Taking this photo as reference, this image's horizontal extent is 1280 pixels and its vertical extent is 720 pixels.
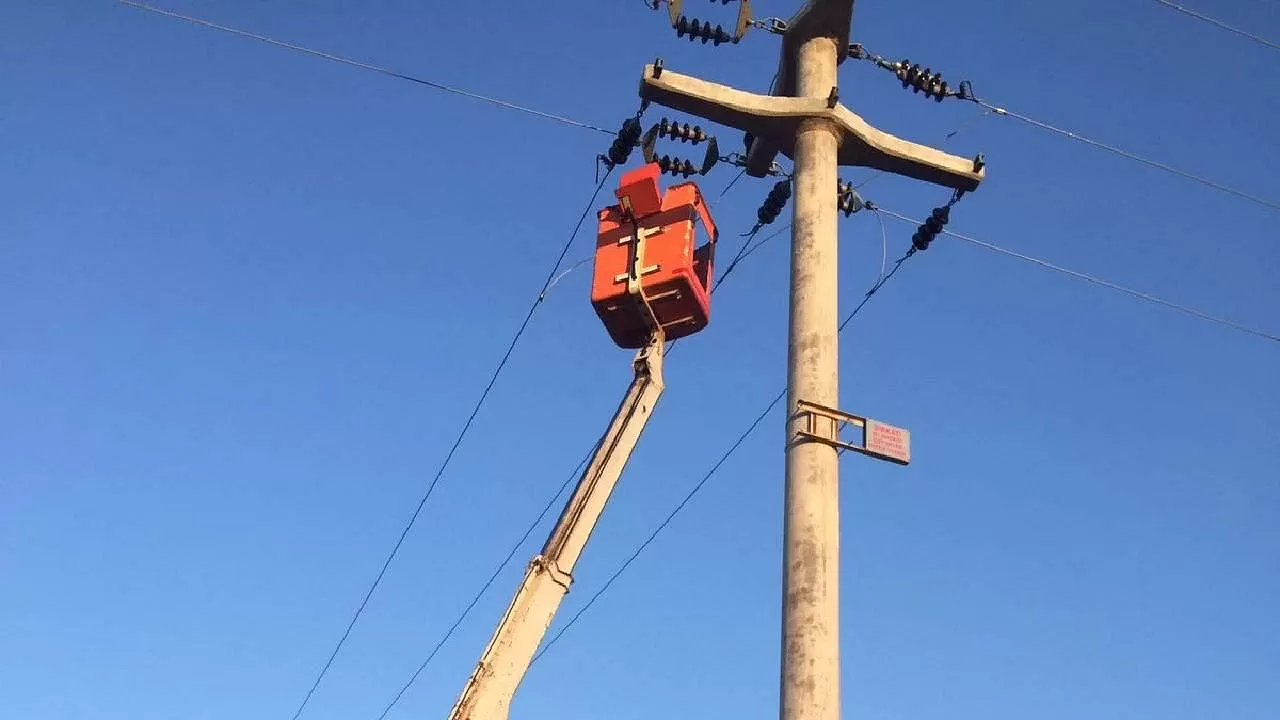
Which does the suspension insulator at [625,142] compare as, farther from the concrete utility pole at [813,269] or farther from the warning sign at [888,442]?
the warning sign at [888,442]

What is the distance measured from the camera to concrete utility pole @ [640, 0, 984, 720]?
36.3 feet

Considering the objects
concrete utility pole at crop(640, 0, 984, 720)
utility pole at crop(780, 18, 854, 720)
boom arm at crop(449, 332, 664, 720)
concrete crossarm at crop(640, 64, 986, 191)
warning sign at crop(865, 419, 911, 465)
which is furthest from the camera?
concrete crossarm at crop(640, 64, 986, 191)

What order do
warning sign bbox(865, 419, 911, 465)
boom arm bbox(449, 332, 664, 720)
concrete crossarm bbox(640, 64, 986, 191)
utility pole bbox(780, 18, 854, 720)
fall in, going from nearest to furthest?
utility pole bbox(780, 18, 854, 720) < warning sign bbox(865, 419, 911, 465) < boom arm bbox(449, 332, 664, 720) < concrete crossarm bbox(640, 64, 986, 191)

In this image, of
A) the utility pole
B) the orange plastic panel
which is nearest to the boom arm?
the orange plastic panel

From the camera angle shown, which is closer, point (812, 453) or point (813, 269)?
point (812, 453)

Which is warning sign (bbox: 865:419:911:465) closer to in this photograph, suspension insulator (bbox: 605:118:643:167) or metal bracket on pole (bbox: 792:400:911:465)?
metal bracket on pole (bbox: 792:400:911:465)

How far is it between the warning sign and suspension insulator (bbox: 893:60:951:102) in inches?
184

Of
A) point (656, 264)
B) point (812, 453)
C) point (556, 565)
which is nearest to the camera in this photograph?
→ point (812, 453)

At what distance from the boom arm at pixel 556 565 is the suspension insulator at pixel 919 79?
4036mm

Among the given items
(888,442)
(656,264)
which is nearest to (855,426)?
(888,442)

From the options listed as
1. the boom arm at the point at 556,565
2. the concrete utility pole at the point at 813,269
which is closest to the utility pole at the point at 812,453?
the concrete utility pole at the point at 813,269

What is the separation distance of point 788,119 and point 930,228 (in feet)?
7.91

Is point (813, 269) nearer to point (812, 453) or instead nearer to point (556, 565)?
point (812, 453)

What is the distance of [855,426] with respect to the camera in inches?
479
